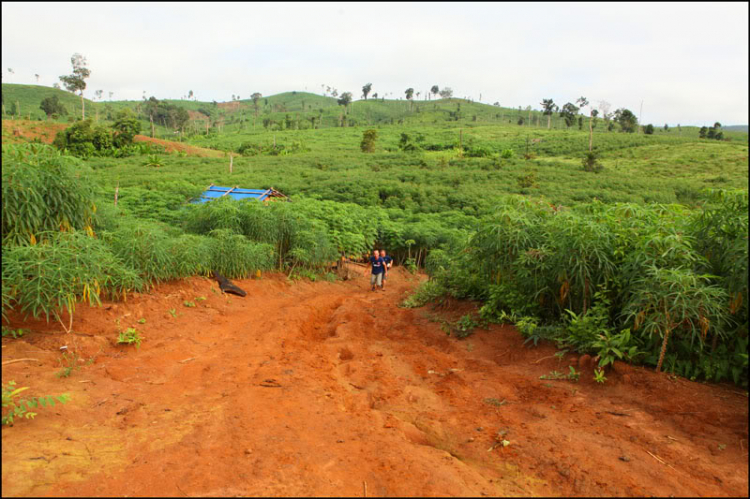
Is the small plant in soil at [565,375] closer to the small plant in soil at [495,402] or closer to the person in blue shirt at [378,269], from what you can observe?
the small plant in soil at [495,402]

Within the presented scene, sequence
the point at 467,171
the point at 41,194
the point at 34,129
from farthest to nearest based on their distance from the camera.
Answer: the point at 34,129 → the point at 467,171 → the point at 41,194

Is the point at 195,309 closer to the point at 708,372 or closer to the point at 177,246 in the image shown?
the point at 177,246

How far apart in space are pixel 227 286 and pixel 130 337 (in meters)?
3.06

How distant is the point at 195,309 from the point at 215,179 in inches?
628

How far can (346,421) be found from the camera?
12.0 feet

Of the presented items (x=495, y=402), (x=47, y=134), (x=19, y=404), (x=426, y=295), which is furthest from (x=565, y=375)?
(x=47, y=134)

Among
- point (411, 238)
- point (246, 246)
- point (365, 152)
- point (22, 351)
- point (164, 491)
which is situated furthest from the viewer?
point (365, 152)

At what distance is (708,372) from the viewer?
13.0 ft

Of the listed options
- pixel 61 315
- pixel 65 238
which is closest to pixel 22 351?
pixel 61 315

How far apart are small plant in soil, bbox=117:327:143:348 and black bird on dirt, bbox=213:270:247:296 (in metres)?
2.83

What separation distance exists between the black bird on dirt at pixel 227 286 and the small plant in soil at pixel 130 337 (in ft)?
9.28

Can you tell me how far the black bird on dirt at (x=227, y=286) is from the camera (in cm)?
815

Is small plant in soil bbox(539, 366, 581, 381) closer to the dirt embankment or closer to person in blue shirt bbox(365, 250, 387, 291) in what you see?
person in blue shirt bbox(365, 250, 387, 291)

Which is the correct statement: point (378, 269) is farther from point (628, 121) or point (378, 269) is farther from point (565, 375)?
point (628, 121)
